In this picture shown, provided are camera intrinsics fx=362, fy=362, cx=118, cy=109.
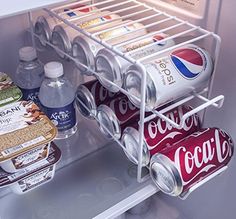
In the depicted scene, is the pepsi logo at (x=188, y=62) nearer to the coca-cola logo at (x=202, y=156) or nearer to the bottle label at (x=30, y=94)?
the coca-cola logo at (x=202, y=156)

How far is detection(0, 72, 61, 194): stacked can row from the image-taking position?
705 millimetres

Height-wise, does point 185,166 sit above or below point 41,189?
above

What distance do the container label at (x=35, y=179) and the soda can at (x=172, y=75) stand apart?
0.25 metres

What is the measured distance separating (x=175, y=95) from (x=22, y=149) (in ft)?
1.04

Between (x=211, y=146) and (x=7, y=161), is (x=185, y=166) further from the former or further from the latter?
(x=7, y=161)

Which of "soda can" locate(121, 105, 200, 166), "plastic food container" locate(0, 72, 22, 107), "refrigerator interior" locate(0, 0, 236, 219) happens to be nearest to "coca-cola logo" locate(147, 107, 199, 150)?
"soda can" locate(121, 105, 200, 166)

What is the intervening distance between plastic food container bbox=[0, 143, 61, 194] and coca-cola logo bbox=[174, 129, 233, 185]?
0.27 meters

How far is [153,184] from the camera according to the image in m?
0.81

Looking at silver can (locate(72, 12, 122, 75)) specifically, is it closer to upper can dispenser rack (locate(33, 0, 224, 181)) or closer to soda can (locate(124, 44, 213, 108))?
upper can dispenser rack (locate(33, 0, 224, 181))

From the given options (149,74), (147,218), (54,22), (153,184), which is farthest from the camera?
(147,218)

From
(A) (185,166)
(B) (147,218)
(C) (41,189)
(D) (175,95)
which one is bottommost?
(B) (147,218)

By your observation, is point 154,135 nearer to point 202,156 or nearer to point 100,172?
point 202,156

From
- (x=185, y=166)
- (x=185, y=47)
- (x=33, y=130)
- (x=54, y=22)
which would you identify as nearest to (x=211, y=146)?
(x=185, y=166)

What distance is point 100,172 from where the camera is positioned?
3.05 feet
